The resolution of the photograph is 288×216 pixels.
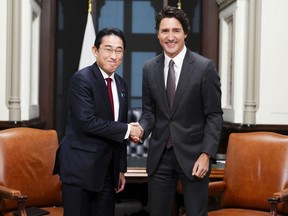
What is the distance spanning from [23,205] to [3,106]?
1.22m

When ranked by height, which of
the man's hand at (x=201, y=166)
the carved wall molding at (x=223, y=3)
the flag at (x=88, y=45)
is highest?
the carved wall molding at (x=223, y=3)

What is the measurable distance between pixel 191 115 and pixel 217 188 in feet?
2.62

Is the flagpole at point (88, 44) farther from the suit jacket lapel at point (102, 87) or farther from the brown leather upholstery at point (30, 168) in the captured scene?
the suit jacket lapel at point (102, 87)

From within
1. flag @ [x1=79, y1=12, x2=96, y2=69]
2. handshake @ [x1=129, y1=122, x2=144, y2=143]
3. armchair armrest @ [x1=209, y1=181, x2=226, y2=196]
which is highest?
flag @ [x1=79, y1=12, x2=96, y2=69]

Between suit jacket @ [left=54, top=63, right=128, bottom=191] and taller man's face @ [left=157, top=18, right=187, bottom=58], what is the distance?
12.1 inches

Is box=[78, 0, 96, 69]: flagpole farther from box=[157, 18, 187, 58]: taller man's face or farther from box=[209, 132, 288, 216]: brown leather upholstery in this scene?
box=[157, 18, 187, 58]: taller man's face

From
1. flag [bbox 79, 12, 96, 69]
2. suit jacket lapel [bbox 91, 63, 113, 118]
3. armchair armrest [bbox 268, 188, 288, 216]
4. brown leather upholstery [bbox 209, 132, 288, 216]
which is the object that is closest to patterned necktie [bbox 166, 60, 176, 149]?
suit jacket lapel [bbox 91, 63, 113, 118]

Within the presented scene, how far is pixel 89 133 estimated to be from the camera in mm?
1885

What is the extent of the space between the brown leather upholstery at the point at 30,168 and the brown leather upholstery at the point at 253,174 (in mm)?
878

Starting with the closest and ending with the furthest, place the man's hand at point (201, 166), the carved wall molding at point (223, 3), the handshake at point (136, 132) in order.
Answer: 1. the man's hand at point (201, 166)
2. the handshake at point (136, 132)
3. the carved wall molding at point (223, 3)

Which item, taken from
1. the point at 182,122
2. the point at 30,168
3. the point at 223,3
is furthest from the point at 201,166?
the point at 223,3

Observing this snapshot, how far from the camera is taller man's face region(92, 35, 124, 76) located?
1.90 meters

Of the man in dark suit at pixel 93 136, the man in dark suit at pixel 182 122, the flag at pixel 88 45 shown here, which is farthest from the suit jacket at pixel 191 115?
the flag at pixel 88 45

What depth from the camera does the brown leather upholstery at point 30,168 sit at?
2.40 m
